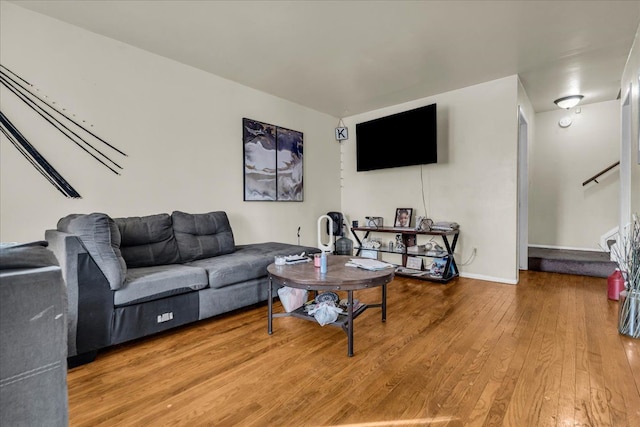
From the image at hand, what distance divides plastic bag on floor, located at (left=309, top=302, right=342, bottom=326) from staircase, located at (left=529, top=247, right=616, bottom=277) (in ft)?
11.8

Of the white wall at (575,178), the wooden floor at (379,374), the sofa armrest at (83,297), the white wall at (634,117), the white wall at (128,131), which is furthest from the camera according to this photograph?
the white wall at (575,178)

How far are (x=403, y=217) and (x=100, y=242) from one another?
12.3 feet

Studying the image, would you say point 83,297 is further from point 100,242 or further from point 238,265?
point 238,265

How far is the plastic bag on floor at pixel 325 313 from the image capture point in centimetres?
220

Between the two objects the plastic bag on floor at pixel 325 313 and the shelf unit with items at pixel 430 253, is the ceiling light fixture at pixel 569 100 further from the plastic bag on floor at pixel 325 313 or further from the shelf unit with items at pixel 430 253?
the plastic bag on floor at pixel 325 313

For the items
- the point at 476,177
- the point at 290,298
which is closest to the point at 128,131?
the point at 290,298

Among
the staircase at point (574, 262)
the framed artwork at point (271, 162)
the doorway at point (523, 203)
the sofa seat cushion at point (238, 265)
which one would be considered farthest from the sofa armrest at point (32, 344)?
the staircase at point (574, 262)

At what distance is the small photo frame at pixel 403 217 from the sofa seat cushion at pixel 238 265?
74.5 inches

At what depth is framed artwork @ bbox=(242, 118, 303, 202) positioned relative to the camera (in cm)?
394

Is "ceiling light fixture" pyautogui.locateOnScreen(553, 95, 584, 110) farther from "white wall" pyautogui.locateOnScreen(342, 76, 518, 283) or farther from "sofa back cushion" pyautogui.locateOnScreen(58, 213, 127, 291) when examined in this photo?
"sofa back cushion" pyautogui.locateOnScreen(58, 213, 127, 291)

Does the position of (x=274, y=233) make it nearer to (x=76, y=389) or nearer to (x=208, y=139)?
(x=208, y=139)

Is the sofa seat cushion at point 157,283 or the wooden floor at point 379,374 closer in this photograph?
the wooden floor at point 379,374

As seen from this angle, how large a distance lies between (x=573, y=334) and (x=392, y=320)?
1.30m

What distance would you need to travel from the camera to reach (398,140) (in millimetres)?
4387
